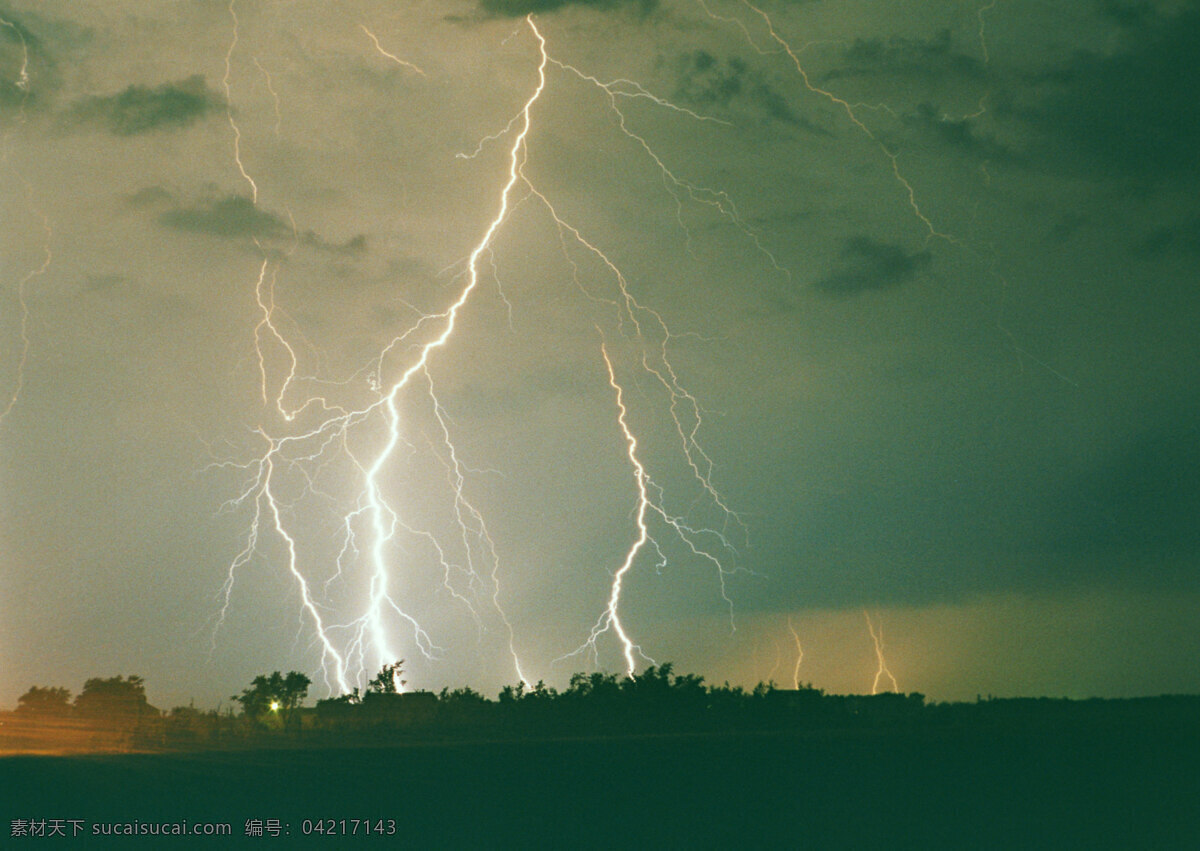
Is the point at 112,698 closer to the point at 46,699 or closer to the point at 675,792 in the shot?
the point at 46,699

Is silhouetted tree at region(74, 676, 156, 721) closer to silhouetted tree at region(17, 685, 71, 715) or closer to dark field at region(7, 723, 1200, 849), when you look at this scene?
silhouetted tree at region(17, 685, 71, 715)

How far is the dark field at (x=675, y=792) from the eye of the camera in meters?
14.8

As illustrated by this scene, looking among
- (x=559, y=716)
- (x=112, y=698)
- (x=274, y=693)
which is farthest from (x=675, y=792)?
(x=112, y=698)

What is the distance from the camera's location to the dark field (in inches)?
581

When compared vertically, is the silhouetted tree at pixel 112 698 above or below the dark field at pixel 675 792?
above

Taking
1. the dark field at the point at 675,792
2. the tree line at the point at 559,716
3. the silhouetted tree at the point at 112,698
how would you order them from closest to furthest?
the dark field at the point at 675,792
the tree line at the point at 559,716
the silhouetted tree at the point at 112,698

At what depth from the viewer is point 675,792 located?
59.6 ft

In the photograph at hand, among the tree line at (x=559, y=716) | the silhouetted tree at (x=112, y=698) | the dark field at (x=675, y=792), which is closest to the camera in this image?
the dark field at (x=675, y=792)

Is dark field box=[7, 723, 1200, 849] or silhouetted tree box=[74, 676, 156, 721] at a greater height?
silhouetted tree box=[74, 676, 156, 721]

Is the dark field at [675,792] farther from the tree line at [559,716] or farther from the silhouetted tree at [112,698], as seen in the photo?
the silhouetted tree at [112,698]

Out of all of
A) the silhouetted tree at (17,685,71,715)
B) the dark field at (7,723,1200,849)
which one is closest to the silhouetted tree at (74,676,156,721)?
the silhouetted tree at (17,685,71,715)

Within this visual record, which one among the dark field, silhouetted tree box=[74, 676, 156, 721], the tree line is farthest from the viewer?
silhouetted tree box=[74, 676, 156, 721]

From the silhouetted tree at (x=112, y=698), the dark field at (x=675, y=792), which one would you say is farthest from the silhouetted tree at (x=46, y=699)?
the dark field at (x=675, y=792)

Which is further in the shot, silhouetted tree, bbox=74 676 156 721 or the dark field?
silhouetted tree, bbox=74 676 156 721
